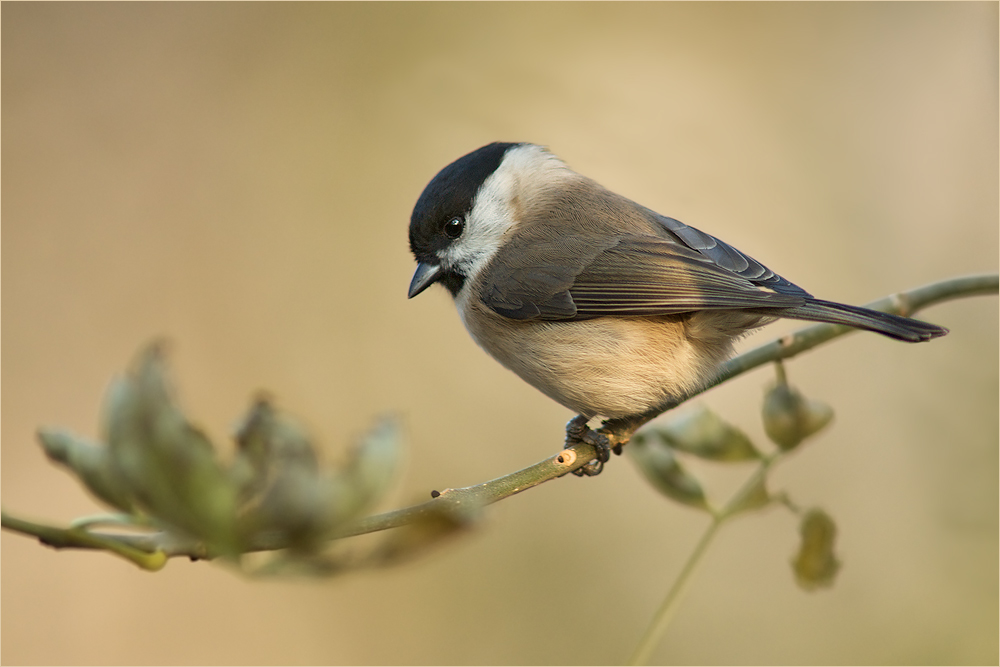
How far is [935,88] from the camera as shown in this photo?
4.14m

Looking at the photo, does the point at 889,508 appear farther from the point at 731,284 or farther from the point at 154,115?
the point at 154,115

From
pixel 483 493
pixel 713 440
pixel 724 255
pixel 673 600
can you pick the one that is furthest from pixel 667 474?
pixel 724 255

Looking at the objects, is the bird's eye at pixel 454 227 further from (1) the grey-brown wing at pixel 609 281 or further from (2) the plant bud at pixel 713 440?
(2) the plant bud at pixel 713 440

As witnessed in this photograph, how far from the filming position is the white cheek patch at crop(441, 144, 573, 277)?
2498mm

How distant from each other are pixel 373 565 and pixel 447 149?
4087mm

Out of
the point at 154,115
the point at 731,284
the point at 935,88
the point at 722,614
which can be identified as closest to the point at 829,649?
the point at 722,614

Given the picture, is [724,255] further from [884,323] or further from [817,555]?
[817,555]

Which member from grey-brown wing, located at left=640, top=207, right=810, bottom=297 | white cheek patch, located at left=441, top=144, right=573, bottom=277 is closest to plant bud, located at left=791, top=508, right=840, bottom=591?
grey-brown wing, located at left=640, top=207, right=810, bottom=297

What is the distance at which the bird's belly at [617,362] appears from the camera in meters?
2.23

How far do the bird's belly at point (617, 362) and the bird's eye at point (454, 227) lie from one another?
0.40 m

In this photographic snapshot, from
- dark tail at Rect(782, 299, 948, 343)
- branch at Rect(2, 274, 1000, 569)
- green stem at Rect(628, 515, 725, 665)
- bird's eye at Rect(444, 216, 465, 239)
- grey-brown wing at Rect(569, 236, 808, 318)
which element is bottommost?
green stem at Rect(628, 515, 725, 665)

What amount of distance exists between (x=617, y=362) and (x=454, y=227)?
2.20 feet

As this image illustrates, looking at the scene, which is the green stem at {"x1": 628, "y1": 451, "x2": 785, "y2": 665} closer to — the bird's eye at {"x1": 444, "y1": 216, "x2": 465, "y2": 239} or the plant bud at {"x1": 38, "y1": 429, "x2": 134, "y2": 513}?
the plant bud at {"x1": 38, "y1": 429, "x2": 134, "y2": 513}

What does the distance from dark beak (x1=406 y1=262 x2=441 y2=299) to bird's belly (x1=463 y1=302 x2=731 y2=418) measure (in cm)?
37
